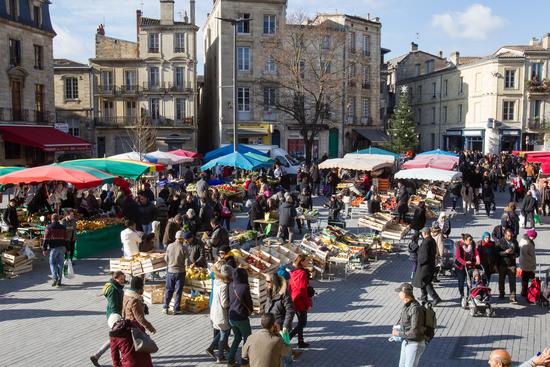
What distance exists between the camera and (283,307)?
8.25 metres

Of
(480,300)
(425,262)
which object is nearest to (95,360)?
(425,262)

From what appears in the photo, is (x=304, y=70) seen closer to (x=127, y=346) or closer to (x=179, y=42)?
(x=179, y=42)

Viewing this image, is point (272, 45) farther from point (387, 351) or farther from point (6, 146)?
point (387, 351)

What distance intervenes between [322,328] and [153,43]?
36.2 m

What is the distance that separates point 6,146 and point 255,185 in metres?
16.1

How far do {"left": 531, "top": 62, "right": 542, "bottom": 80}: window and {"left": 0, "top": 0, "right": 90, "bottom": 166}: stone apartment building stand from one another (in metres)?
35.4

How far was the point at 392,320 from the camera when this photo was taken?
9.93 meters

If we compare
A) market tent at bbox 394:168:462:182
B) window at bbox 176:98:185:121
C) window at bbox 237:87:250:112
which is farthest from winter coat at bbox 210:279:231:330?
window at bbox 176:98:185:121

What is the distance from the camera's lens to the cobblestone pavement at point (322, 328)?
8266 millimetres

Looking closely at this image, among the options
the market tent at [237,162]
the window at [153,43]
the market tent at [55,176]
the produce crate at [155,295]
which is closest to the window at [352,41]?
the window at [153,43]

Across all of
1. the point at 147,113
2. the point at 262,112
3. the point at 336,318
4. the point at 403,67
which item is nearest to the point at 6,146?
the point at 147,113

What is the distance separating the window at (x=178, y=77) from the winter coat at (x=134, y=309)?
3641 centimetres

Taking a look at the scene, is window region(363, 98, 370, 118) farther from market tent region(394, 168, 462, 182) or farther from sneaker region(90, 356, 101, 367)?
sneaker region(90, 356, 101, 367)

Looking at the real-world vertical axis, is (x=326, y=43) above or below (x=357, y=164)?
above
